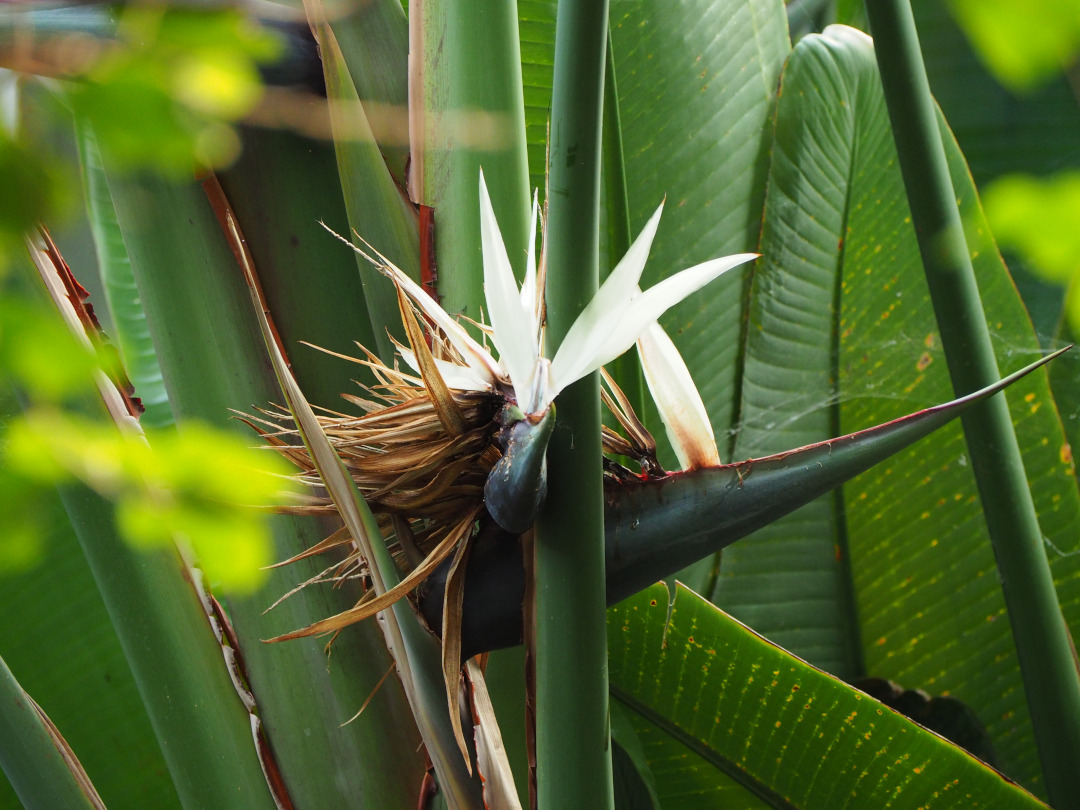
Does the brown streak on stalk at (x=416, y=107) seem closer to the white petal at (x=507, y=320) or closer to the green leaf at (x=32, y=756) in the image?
the white petal at (x=507, y=320)

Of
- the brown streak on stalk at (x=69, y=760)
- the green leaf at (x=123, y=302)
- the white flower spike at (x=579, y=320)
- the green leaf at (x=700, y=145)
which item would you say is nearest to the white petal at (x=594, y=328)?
the white flower spike at (x=579, y=320)

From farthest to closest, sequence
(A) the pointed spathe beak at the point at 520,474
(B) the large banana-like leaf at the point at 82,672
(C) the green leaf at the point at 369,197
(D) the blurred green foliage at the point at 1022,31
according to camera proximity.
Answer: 1. (B) the large banana-like leaf at the point at 82,672
2. (C) the green leaf at the point at 369,197
3. (A) the pointed spathe beak at the point at 520,474
4. (D) the blurred green foliage at the point at 1022,31

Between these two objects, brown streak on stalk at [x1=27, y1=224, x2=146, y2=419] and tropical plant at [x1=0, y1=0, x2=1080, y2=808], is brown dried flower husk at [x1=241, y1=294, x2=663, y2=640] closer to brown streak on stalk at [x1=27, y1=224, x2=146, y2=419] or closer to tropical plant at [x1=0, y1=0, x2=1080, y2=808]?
tropical plant at [x1=0, y1=0, x2=1080, y2=808]

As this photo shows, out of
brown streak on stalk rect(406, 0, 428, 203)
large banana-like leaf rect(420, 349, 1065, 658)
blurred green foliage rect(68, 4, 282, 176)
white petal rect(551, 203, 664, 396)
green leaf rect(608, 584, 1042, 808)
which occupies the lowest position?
green leaf rect(608, 584, 1042, 808)

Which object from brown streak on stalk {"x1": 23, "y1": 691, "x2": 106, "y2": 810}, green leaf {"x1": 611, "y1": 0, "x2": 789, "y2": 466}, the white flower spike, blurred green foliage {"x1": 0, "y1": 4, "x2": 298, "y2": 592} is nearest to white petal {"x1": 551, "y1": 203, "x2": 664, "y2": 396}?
the white flower spike

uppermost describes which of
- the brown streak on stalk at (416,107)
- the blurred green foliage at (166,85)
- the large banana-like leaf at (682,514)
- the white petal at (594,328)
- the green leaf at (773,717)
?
the brown streak on stalk at (416,107)

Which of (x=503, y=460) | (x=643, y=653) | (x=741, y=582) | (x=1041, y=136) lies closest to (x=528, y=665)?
(x=503, y=460)

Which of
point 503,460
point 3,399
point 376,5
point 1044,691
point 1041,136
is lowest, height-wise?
point 1044,691

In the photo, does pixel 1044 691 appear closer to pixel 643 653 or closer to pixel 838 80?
pixel 643 653
